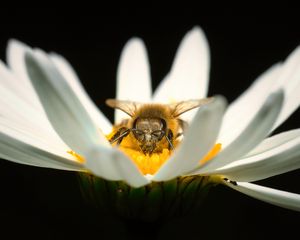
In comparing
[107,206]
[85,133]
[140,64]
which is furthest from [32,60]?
[140,64]

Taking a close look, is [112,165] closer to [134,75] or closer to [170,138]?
[170,138]

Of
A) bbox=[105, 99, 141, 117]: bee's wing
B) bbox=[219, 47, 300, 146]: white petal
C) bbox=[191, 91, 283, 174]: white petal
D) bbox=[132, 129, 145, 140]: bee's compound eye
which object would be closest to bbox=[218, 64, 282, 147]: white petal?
bbox=[219, 47, 300, 146]: white petal

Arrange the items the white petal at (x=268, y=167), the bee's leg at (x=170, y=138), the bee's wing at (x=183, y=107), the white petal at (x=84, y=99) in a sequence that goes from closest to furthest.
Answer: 1. the white petal at (x=268, y=167)
2. the bee's leg at (x=170, y=138)
3. the bee's wing at (x=183, y=107)
4. the white petal at (x=84, y=99)

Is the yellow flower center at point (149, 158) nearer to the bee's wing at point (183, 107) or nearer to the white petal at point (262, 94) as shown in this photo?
the bee's wing at point (183, 107)

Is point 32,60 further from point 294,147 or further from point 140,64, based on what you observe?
point 140,64

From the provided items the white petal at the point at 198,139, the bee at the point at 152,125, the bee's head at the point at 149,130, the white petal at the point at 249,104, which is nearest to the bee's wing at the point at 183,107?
the bee at the point at 152,125

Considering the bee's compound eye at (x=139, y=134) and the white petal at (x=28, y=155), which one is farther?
the bee's compound eye at (x=139, y=134)

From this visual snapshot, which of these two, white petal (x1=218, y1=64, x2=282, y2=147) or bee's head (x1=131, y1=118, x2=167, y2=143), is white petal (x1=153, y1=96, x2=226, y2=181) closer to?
bee's head (x1=131, y1=118, x2=167, y2=143)
